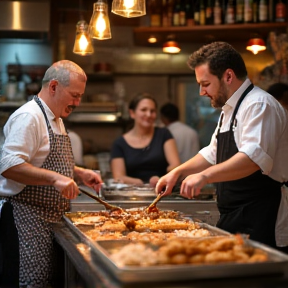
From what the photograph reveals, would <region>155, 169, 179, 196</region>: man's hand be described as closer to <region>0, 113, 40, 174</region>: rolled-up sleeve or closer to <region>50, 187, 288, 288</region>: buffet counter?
<region>50, 187, 288, 288</region>: buffet counter

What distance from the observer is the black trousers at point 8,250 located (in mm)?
3381

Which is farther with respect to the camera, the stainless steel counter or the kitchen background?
the kitchen background

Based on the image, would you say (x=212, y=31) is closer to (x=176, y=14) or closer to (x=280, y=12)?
(x=176, y=14)

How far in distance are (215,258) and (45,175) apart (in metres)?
1.42

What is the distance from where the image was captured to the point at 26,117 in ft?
11.4

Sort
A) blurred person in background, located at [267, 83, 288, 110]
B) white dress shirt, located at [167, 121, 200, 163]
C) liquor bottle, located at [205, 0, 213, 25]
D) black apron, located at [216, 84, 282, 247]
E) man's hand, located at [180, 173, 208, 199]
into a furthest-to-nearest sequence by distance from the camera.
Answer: white dress shirt, located at [167, 121, 200, 163], liquor bottle, located at [205, 0, 213, 25], blurred person in background, located at [267, 83, 288, 110], black apron, located at [216, 84, 282, 247], man's hand, located at [180, 173, 208, 199]

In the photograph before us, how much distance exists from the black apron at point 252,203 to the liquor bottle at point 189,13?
11.7ft

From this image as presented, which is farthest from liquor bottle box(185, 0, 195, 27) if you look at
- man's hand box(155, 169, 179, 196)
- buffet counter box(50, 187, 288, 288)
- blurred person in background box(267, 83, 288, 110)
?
buffet counter box(50, 187, 288, 288)

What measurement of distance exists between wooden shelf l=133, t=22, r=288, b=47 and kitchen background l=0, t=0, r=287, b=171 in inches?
8.7

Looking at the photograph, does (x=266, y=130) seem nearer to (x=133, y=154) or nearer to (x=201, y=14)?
(x=133, y=154)

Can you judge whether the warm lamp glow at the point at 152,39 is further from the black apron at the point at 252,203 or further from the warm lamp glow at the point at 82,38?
the black apron at the point at 252,203

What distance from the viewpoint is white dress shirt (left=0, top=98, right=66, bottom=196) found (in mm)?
3330

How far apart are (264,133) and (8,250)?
1548 millimetres

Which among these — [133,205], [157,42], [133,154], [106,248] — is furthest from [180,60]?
A: [106,248]
